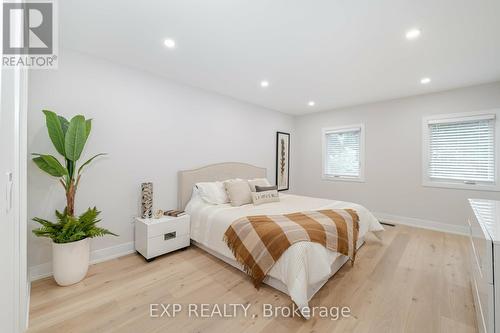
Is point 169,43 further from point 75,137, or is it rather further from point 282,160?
point 282,160

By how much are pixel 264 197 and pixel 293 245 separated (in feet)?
4.86

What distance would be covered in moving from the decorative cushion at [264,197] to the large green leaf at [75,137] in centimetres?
221

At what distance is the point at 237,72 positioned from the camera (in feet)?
9.51

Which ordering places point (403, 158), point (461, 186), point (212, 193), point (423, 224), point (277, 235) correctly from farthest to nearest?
point (403, 158)
point (423, 224)
point (461, 186)
point (212, 193)
point (277, 235)

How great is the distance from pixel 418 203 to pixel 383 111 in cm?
191

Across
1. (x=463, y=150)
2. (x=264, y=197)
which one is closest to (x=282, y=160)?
(x=264, y=197)

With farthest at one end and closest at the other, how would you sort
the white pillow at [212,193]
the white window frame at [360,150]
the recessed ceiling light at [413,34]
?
the white window frame at [360,150] < the white pillow at [212,193] < the recessed ceiling light at [413,34]

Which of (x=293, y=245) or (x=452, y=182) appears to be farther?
(x=452, y=182)

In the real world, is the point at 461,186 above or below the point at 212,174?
below

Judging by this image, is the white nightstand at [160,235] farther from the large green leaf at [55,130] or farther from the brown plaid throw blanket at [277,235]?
the large green leaf at [55,130]

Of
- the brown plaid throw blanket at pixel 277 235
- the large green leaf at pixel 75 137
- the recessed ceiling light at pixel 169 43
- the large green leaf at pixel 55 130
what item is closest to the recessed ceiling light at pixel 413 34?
the brown plaid throw blanket at pixel 277 235

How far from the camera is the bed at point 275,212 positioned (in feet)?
5.56

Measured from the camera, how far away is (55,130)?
1955mm

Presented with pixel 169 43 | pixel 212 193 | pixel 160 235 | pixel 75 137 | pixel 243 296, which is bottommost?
pixel 243 296
